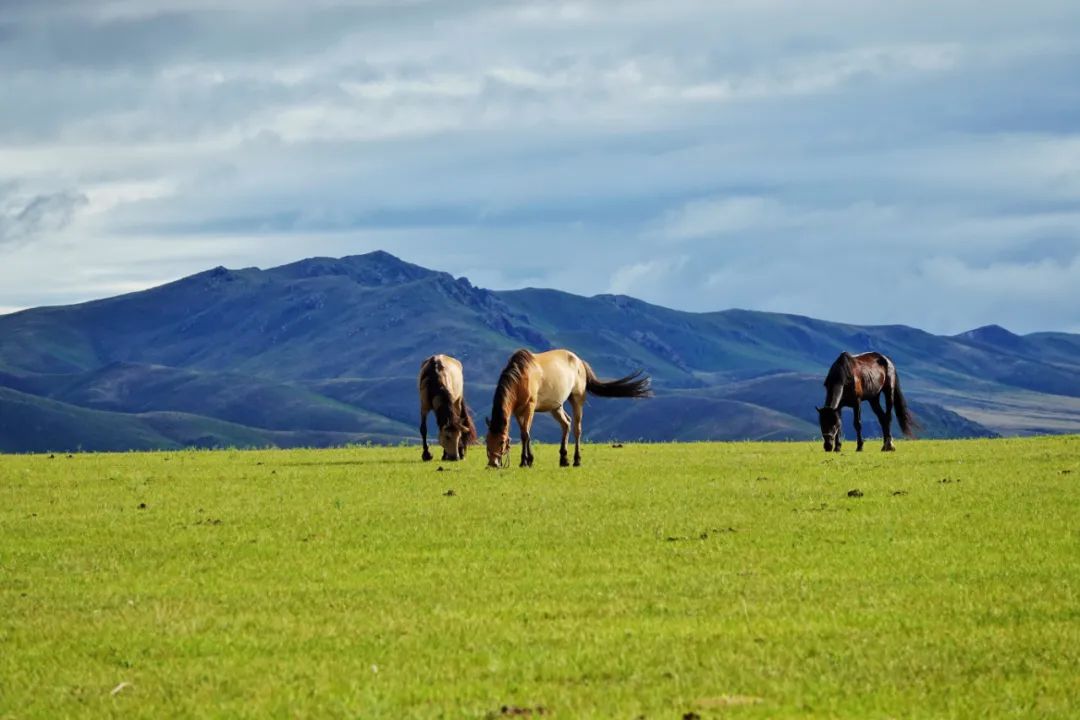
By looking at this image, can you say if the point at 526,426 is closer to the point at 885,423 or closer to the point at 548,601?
the point at 885,423

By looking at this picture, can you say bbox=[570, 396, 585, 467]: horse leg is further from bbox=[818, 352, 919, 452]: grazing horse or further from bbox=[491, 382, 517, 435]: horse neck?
bbox=[818, 352, 919, 452]: grazing horse

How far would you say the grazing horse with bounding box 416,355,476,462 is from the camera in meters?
37.8

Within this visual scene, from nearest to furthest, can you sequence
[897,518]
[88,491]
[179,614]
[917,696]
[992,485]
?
[917,696] < [179,614] < [897,518] < [992,485] < [88,491]

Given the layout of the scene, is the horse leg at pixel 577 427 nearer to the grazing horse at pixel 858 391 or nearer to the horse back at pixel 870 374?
the grazing horse at pixel 858 391

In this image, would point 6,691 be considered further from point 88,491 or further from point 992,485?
point 992,485

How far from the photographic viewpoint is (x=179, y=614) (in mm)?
15148

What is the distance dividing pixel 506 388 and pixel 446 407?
321cm

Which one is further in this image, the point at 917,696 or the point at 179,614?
the point at 179,614

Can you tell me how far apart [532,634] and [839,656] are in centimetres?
290

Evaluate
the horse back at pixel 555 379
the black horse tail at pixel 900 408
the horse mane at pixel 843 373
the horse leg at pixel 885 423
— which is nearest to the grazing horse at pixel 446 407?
the horse back at pixel 555 379

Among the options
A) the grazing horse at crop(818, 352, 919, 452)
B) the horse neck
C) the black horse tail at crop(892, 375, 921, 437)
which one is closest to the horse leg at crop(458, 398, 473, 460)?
the horse neck

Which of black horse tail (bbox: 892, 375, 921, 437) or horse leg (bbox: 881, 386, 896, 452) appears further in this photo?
black horse tail (bbox: 892, 375, 921, 437)

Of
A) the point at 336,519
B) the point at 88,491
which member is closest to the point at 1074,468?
the point at 336,519

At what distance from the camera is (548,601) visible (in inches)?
611
